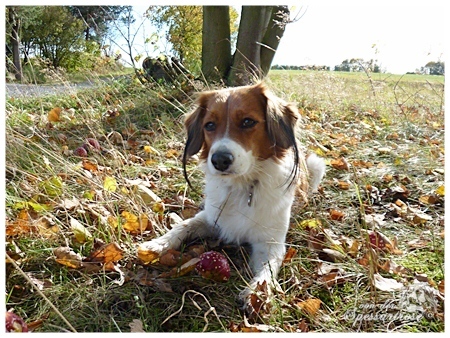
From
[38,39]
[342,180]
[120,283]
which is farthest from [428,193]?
[38,39]

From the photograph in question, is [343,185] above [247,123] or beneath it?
beneath

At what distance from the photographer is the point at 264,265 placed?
2.31 meters

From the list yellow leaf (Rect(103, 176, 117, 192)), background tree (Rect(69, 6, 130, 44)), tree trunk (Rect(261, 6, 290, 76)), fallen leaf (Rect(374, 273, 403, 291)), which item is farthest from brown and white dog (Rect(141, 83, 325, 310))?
tree trunk (Rect(261, 6, 290, 76))

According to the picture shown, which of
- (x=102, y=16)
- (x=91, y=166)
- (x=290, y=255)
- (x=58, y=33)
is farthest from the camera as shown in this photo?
(x=58, y=33)

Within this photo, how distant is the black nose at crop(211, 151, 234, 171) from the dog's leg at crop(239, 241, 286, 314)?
597mm

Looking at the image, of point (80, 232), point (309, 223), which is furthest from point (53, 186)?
point (309, 223)

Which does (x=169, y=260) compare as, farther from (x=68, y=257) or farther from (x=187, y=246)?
(x=68, y=257)

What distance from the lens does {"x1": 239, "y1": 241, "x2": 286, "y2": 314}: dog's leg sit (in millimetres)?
2045

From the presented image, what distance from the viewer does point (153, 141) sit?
487cm

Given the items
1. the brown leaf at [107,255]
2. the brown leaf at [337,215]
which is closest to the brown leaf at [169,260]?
the brown leaf at [107,255]

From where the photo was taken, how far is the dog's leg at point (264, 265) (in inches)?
80.5

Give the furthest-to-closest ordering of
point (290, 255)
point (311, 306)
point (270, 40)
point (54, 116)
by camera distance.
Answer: point (270, 40) → point (54, 116) → point (290, 255) → point (311, 306)

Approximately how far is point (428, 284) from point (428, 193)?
5.35ft

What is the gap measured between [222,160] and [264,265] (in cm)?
66
